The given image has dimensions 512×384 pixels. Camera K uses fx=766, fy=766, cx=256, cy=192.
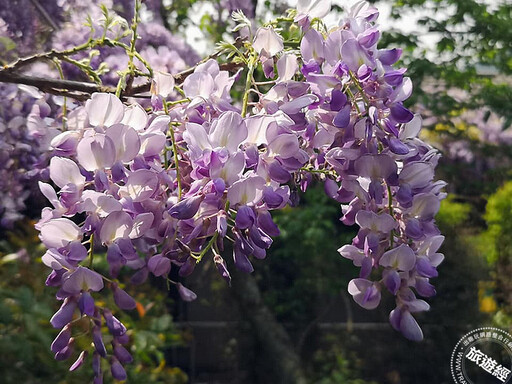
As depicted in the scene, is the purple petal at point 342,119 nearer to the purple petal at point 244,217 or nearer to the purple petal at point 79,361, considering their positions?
the purple petal at point 244,217

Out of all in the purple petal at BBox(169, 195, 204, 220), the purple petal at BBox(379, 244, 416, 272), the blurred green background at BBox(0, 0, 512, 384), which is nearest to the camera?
the purple petal at BBox(169, 195, 204, 220)

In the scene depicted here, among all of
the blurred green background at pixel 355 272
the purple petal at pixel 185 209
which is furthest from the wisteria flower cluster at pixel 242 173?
the blurred green background at pixel 355 272

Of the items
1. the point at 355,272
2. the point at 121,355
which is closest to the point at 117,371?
the point at 121,355

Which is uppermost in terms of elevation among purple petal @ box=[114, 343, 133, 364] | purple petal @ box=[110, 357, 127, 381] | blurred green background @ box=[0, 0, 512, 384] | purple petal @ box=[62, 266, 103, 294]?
purple petal @ box=[62, 266, 103, 294]

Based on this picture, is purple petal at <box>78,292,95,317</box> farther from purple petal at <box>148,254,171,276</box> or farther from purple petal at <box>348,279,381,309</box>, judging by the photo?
purple petal at <box>348,279,381,309</box>

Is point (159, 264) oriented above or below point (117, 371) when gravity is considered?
above

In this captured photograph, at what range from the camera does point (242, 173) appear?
104cm

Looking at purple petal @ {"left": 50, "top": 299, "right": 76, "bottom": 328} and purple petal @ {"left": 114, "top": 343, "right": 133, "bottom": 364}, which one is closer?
purple petal @ {"left": 50, "top": 299, "right": 76, "bottom": 328}

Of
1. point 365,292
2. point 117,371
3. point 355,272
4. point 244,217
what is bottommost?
point 355,272

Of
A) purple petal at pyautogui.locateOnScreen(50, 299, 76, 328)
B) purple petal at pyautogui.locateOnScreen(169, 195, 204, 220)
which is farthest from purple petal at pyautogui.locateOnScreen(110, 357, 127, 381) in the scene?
purple petal at pyautogui.locateOnScreen(169, 195, 204, 220)

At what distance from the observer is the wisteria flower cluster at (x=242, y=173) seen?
1.02 m

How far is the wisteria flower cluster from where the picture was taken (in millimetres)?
1021

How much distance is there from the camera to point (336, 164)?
111cm

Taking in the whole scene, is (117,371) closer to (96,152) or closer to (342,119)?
(96,152)
